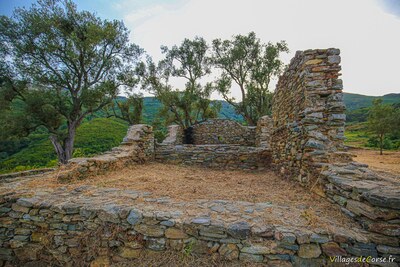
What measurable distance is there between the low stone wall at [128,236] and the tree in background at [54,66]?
40.7ft

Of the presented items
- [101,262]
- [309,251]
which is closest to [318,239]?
[309,251]

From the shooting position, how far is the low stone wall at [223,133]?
13930 mm

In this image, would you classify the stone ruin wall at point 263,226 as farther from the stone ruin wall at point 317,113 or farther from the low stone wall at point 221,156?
the low stone wall at point 221,156

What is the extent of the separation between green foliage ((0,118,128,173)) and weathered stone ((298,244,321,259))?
881 inches

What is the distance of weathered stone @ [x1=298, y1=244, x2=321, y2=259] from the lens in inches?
88.3

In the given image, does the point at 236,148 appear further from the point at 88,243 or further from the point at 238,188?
the point at 88,243

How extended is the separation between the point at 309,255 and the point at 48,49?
1701 centimetres

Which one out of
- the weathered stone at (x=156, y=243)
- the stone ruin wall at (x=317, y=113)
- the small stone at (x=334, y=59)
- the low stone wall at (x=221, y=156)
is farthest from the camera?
the low stone wall at (x=221, y=156)

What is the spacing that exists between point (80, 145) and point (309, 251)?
3332 cm

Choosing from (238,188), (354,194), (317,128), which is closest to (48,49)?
(238,188)

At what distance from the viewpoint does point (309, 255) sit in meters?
2.25

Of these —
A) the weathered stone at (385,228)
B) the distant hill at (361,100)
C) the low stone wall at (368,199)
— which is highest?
the distant hill at (361,100)

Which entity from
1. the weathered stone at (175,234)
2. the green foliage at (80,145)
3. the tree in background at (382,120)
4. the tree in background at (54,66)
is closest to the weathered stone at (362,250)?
the weathered stone at (175,234)

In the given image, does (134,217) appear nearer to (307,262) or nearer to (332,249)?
(307,262)
